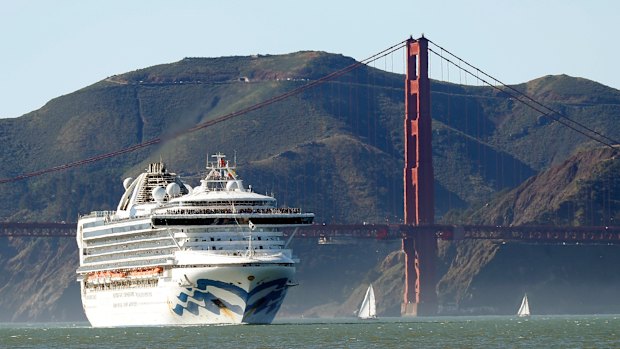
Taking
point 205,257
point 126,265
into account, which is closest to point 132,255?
point 126,265

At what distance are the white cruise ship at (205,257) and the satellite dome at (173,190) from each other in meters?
0.09

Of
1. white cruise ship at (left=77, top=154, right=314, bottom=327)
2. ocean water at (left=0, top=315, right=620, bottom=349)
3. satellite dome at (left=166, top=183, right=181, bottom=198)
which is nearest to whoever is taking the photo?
ocean water at (left=0, top=315, right=620, bottom=349)

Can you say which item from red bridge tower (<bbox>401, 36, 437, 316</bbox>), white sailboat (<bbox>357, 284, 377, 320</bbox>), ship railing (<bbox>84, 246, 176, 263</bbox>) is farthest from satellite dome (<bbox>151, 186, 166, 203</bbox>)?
red bridge tower (<bbox>401, 36, 437, 316</bbox>)

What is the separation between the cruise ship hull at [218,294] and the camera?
4422 inches

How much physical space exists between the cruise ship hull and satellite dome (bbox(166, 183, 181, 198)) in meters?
7.33

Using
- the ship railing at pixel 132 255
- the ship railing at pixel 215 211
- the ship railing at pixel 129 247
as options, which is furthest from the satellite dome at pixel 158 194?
the ship railing at pixel 215 211

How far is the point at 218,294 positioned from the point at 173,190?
13625 mm

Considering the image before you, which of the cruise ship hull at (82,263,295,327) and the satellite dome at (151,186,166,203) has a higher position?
the satellite dome at (151,186,166,203)

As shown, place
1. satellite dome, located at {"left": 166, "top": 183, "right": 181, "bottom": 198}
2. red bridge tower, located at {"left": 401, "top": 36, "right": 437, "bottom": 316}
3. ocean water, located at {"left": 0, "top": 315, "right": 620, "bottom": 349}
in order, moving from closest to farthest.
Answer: ocean water, located at {"left": 0, "top": 315, "right": 620, "bottom": 349}
satellite dome, located at {"left": 166, "top": 183, "right": 181, "bottom": 198}
red bridge tower, located at {"left": 401, "top": 36, "right": 437, "bottom": 316}

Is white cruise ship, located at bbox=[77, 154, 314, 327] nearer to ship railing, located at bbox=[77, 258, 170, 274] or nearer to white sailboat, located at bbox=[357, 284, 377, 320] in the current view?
ship railing, located at bbox=[77, 258, 170, 274]

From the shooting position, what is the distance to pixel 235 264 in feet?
368

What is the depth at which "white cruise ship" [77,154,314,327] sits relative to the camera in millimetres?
112812

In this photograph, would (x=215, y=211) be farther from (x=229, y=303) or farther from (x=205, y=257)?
(x=229, y=303)

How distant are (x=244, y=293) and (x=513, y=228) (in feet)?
253
